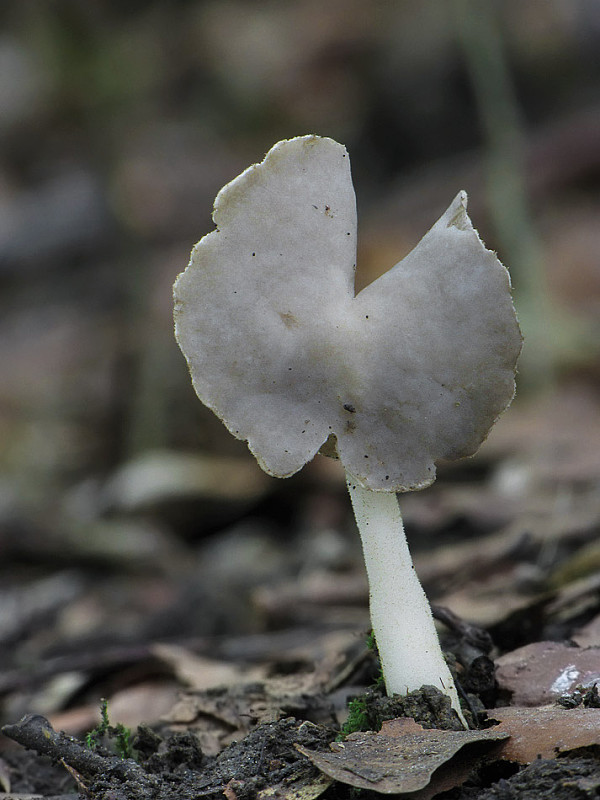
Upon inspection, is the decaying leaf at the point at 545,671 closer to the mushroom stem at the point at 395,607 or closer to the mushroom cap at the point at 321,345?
the mushroom stem at the point at 395,607

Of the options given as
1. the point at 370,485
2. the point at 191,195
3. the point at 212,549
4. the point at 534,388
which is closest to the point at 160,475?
the point at 212,549

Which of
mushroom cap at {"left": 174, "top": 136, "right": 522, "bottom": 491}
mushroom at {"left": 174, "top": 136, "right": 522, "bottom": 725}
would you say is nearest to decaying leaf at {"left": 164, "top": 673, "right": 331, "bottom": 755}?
mushroom at {"left": 174, "top": 136, "right": 522, "bottom": 725}

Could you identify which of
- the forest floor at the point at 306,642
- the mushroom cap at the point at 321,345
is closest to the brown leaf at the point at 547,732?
the forest floor at the point at 306,642

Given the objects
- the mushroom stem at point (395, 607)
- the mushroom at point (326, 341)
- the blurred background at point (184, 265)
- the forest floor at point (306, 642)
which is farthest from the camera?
→ the blurred background at point (184, 265)

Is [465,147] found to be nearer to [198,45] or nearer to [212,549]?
[198,45]

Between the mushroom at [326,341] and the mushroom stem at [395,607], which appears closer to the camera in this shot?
the mushroom at [326,341]

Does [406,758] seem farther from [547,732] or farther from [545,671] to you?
[545,671]
